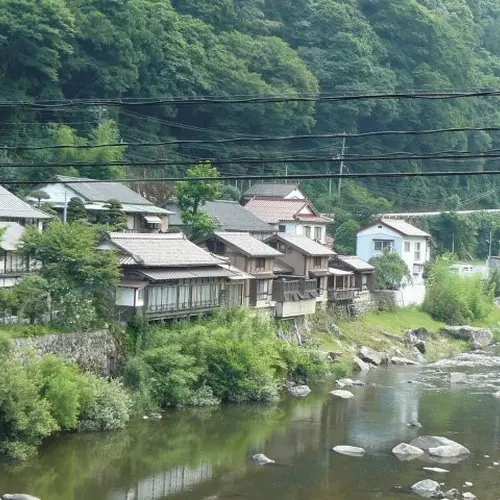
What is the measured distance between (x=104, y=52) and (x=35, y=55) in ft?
17.5

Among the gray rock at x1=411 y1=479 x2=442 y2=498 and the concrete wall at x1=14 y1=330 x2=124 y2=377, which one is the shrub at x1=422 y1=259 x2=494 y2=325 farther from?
the gray rock at x1=411 y1=479 x2=442 y2=498

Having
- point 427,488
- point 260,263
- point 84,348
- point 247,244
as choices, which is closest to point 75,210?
point 247,244

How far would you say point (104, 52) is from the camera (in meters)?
50.1

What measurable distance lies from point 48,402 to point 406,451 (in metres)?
9.08

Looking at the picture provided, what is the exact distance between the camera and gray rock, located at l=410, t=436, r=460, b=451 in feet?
78.9

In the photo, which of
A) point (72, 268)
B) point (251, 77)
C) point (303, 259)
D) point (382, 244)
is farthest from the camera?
point (251, 77)

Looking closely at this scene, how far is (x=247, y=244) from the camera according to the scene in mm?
37656

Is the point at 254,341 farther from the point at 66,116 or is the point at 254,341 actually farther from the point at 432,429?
the point at 66,116

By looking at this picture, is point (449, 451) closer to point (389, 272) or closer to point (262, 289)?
point (262, 289)

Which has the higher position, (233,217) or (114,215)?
(233,217)

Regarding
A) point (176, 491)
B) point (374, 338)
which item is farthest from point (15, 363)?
point (374, 338)

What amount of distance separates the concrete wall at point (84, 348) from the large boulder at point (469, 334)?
23298mm

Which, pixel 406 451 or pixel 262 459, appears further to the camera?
pixel 406 451

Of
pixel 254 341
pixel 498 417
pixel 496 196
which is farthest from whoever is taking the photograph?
pixel 496 196
